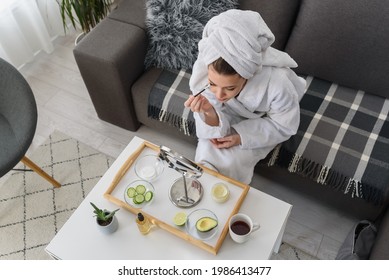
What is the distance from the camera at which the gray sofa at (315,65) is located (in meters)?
1.46

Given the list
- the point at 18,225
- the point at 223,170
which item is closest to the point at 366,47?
the point at 223,170

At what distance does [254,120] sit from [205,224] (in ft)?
1.61

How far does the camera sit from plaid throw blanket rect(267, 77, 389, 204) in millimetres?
1400

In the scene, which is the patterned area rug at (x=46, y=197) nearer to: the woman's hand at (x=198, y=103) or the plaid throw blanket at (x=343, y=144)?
the plaid throw blanket at (x=343, y=144)

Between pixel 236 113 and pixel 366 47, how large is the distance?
638 millimetres

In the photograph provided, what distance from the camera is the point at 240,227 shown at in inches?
46.8

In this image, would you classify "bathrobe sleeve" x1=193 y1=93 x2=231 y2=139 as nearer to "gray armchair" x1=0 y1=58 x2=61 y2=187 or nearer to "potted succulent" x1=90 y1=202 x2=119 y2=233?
"potted succulent" x1=90 y1=202 x2=119 y2=233

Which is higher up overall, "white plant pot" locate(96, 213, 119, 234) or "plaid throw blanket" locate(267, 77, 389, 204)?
"white plant pot" locate(96, 213, 119, 234)

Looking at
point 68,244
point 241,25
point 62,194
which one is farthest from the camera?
point 62,194

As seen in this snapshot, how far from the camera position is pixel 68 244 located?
1.24 meters

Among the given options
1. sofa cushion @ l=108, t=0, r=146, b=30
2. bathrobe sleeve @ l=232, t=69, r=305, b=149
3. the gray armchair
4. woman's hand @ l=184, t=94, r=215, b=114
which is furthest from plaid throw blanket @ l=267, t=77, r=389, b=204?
the gray armchair

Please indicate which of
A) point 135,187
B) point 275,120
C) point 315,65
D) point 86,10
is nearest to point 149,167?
point 135,187

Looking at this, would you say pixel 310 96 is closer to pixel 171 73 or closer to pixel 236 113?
pixel 236 113

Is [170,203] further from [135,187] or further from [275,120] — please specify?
[275,120]
